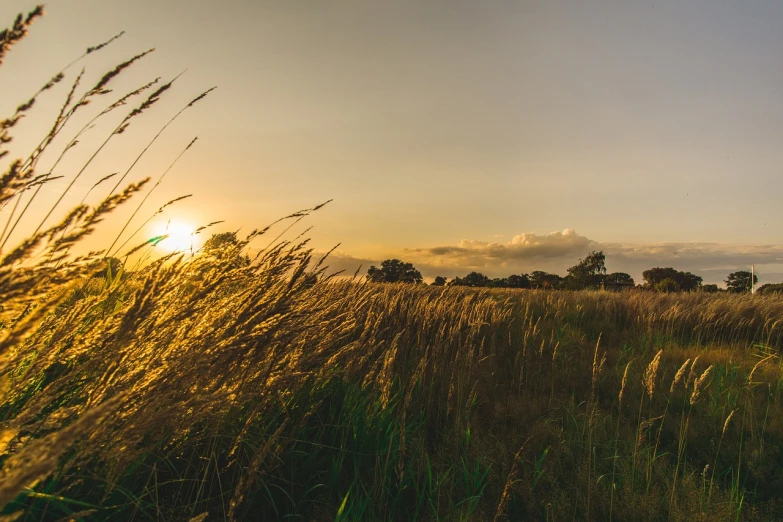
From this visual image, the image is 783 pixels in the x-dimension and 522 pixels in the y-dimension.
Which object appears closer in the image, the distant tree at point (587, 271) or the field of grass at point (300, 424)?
the field of grass at point (300, 424)

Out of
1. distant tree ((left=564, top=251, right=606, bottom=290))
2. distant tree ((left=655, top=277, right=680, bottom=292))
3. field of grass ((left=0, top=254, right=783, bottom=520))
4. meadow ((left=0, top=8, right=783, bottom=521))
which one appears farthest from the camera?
distant tree ((left=564, top=251, right=606, bottom=290))

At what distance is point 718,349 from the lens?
7.95 meters

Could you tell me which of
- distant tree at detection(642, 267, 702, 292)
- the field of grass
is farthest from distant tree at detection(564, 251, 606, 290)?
the field of grass

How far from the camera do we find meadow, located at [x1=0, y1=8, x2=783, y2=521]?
1374 millimetres

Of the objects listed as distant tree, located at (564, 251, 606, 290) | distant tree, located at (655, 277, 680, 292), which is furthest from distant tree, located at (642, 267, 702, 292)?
distant tree, located at (655, 277, 680, 292)

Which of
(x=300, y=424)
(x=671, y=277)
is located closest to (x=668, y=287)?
(x=300, y=424)

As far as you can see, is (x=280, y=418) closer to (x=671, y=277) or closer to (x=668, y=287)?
(x=668, y=287)

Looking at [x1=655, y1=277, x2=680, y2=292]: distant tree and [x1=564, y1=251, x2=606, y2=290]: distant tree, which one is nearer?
[x1=655, y1=277, x2=680, y2=292]: distant tree

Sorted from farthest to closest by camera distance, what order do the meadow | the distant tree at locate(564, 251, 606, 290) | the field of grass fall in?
the distant tree at locate(564, 251, 606, 290) → the field of grass → the meadow

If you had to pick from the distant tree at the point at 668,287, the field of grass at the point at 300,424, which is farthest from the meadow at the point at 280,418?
the distant tree at the point at 668,287

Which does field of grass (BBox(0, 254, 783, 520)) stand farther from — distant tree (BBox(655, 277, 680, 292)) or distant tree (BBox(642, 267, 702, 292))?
distant tree (BBox(642, 267, 702, 292))

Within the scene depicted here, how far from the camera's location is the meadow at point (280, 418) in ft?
4.51

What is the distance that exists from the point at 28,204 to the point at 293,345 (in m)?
1.45

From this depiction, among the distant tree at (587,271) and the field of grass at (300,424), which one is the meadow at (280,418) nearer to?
the field of grass at (300,424)
